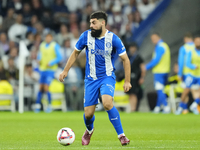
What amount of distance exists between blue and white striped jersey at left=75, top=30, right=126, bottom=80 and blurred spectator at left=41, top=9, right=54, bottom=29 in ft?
47.7

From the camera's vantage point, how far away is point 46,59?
52.3 feet

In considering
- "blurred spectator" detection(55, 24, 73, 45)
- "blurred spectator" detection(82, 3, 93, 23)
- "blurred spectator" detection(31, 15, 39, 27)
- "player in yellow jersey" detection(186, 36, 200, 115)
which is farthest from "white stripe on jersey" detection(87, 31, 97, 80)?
"blurred spectator" detection(82, 3, 93, 23)

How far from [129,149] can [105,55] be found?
62.2 inches

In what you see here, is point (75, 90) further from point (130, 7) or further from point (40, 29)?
point (130, 7)

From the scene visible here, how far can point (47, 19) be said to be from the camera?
68.9ft

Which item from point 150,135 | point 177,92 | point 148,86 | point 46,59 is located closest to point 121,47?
point 150,135

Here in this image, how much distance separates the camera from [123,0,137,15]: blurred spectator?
22034 mm

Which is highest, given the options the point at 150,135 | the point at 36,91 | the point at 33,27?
the point at 33,27

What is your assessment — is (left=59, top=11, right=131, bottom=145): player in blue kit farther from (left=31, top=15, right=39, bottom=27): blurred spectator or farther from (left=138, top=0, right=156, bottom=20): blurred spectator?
(left=138, top=0, right=156, bottom=20): blurred spectator

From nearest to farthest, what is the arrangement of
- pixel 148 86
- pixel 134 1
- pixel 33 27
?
pixel 148 86 < pixel 33 27 < pixel 134 1

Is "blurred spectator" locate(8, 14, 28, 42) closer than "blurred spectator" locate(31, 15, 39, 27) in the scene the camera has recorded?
Yes

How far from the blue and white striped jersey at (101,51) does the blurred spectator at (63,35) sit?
13.3 meters

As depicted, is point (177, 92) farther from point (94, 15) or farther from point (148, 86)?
point (94, 15)

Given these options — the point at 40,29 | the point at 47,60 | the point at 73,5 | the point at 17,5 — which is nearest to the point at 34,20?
the point at 40,29
